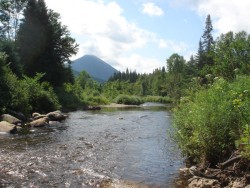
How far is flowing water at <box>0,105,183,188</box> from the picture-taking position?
11.2 metres

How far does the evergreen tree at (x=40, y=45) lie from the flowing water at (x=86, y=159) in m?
24.9

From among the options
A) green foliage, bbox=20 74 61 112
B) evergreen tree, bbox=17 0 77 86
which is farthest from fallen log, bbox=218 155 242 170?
evergreen tree, bbox=17 0 77 86

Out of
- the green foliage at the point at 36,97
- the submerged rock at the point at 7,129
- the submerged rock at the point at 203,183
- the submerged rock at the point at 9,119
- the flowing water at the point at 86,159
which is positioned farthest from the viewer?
the green foliage at the point at 36,97

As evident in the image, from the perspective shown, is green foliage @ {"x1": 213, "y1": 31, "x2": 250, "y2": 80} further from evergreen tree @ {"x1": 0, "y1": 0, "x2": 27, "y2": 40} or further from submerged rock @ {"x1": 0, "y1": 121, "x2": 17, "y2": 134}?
evergreen tree @ {"x1": 0, "y1": 0, "x2": 27, "y2": 40}

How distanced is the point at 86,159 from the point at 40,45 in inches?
1368

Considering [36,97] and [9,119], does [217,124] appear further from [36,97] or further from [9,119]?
[36,97]

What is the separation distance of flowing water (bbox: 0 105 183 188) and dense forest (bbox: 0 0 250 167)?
76.1 inches

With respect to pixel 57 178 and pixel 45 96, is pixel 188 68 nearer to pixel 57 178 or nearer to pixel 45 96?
pixel 45 96

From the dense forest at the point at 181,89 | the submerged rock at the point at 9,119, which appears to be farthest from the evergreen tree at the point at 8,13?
the submerged rock at the point at 9,119

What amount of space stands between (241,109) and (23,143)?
1165cm

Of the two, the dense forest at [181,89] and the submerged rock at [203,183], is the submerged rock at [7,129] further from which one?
the submerged rock at [203,183]

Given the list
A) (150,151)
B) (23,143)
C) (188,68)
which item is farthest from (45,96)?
(188,68)

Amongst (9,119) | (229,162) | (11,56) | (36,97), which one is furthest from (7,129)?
(11,56)

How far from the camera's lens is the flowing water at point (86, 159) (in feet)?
36.8
